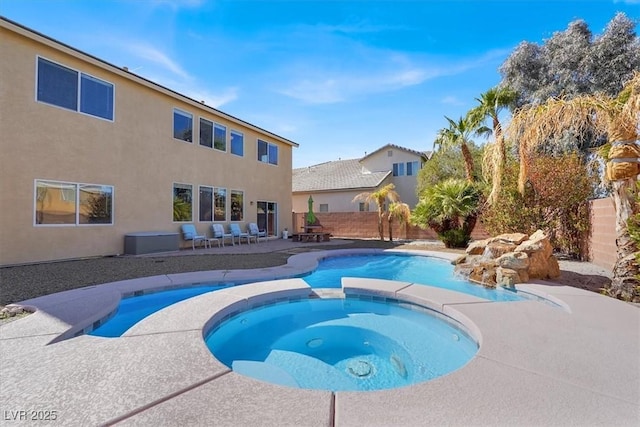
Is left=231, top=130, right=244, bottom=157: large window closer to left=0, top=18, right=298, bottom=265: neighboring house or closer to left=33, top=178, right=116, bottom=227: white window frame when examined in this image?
left=0, top=18, right=298, bottom=265: neighboring house

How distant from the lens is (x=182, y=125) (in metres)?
14.6

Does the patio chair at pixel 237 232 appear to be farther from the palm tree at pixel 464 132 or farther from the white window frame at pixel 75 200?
the palm tree at pixel 464 132

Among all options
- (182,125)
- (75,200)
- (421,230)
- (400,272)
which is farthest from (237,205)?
(421,230)

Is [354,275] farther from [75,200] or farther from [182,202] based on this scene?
[75,200]

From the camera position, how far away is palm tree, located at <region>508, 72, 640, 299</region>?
18.7ft

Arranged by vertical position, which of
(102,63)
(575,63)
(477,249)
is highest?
(575,63)

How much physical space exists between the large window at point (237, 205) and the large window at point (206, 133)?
280cm

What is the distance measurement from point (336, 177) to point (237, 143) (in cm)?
1339

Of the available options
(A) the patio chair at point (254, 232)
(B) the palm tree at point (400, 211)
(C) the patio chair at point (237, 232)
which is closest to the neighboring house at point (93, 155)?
(C) the patio chair at point (237, 232)

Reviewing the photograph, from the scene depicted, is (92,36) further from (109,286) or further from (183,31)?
(109,286)

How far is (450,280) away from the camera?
28.8 ft

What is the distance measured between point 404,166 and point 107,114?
73.4 feet

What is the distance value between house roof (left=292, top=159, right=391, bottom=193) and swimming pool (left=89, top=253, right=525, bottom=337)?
1401cm

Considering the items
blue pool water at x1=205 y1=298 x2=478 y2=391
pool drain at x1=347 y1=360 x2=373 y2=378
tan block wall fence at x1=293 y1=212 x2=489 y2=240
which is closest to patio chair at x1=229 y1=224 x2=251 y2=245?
tan block wall fence at x1=293 y1=212 x2=489 y2=240
